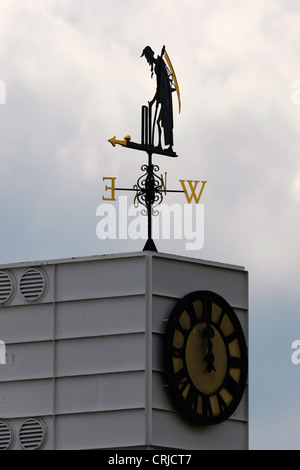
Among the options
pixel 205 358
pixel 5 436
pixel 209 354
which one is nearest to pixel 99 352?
pixel 205 358

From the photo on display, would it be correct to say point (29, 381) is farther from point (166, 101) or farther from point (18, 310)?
point (166, 101)

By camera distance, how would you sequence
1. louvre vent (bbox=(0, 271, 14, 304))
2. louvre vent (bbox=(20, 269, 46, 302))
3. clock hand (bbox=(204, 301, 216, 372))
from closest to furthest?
clock hand (bbox=(204, 301, 216, 372)), louvre vent (bbox=(20, 269, 46, 302)), louvre vent (bbox=(0, 271, 14, 304))

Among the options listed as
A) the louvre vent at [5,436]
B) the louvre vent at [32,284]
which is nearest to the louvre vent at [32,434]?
the louvre vent at [5,436]

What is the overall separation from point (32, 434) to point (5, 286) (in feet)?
Result: 15.4

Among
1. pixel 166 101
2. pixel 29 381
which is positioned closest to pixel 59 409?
pixel 29 381

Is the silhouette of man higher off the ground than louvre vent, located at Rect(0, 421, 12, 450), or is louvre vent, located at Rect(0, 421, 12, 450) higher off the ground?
the silhouette of man

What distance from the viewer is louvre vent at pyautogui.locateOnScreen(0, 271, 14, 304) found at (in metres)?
96.3

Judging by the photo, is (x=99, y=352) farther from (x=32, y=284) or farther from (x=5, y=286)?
(x=5, y=286)

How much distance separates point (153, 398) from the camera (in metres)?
93.4

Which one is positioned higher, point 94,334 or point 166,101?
point 166,101

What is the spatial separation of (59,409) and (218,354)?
504cm

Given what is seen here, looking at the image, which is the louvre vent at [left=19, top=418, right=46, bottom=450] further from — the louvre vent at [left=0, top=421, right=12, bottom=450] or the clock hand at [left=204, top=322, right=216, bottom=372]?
the clock hand at [left=204, top=322, right=216, bottom=372]

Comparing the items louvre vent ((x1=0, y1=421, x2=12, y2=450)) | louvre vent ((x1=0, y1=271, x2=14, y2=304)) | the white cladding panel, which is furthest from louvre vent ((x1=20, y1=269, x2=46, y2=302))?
louvre vent ((x1=0, y1=421, x2=12, y2=450))

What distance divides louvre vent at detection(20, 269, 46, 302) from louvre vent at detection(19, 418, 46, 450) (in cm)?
→ 372
